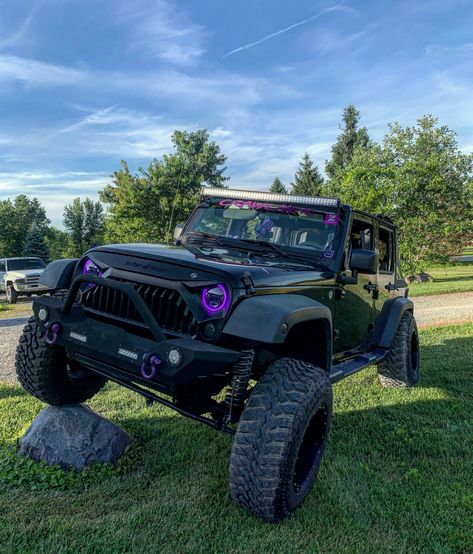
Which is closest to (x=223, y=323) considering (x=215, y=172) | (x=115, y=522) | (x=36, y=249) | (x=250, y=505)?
(x=250, y=505)

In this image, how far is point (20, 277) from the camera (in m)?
17.1

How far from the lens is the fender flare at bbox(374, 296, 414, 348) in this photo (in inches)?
197

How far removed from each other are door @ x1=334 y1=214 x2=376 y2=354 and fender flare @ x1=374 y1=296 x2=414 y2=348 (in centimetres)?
19

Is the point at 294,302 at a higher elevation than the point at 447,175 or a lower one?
lower

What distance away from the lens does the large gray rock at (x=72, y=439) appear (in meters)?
3.32

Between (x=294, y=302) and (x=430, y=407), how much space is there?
2.77m

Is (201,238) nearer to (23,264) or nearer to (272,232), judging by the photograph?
(272,232)

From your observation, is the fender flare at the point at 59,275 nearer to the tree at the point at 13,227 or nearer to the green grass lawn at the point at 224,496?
the green grass lawn at the point at 224,496

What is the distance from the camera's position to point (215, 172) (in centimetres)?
3431

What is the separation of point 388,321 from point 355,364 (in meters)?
1.13

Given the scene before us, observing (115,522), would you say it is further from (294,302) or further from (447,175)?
(447,175)

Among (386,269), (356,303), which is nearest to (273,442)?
(356,303)

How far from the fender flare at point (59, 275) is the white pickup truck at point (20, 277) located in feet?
44.7

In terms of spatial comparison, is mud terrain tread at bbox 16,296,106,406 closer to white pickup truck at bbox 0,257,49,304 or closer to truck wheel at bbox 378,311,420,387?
truck wheel at bbox 378,311,420,387
